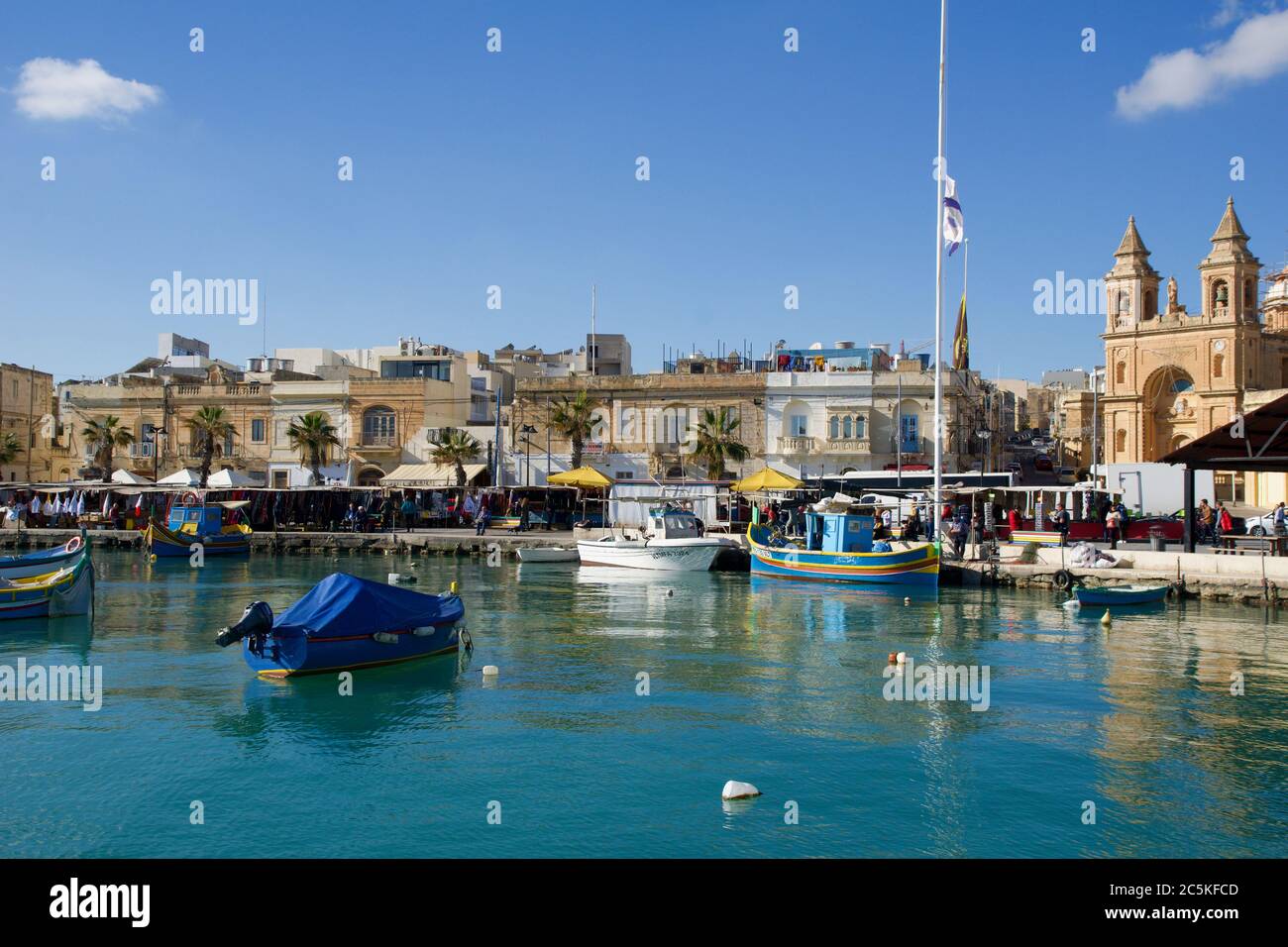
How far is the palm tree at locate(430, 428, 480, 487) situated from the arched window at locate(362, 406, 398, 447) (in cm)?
407

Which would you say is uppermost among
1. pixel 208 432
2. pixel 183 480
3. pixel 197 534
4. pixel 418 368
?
pixel 418 368

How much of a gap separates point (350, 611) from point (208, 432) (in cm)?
4126

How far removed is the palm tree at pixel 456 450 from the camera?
54.2m

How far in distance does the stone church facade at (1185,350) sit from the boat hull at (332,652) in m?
49.5

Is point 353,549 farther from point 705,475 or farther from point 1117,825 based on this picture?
point 1117,825

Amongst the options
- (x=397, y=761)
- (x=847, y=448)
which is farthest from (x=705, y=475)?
(x=397, y=761)

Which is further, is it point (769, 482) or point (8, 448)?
point (8, 448)

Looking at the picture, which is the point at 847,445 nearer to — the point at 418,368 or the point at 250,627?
the point at 418,368

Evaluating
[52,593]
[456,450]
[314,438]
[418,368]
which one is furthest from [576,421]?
[52,593]

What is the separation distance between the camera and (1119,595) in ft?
93.1

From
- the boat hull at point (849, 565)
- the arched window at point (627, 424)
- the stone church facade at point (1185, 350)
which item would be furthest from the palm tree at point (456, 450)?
the stone church facade at point (1185, 350)

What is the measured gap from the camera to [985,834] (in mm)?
11609

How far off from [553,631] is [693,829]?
540 inches

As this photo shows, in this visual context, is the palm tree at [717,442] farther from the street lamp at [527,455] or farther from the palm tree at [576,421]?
the street lamp at [527,455]
